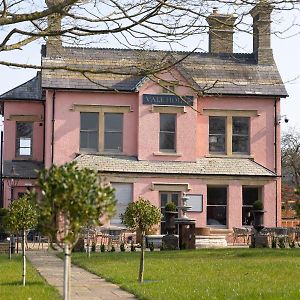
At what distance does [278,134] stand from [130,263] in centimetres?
1847

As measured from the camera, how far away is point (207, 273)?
19.8 meters

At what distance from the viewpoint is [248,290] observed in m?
15.4

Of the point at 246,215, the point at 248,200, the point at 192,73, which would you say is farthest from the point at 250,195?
the point at 192,73

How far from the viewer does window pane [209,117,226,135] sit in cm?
3991

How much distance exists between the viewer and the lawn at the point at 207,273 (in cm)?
1513

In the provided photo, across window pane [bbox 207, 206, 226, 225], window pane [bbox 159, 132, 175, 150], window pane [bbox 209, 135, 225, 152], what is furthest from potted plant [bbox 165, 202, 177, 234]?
window pane [bbox 209, 135, 225, 152]

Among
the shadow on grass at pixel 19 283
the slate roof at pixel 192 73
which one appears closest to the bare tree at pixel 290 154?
the slate roof at pixel 192 73

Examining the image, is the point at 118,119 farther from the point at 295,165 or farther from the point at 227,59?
the point at 295,165

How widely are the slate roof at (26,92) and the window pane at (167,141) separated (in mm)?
6495

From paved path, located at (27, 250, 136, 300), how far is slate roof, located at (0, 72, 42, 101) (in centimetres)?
1589

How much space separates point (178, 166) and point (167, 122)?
6.95ft

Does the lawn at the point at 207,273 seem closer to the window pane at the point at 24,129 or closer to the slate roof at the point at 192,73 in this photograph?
the slate roof at the point at 192,73

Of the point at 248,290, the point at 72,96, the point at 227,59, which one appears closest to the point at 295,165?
the point at 227,59

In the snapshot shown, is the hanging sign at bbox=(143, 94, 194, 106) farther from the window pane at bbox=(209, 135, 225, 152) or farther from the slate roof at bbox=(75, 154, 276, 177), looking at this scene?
the slate roof at bbox=(75, 154, 276, 177)
